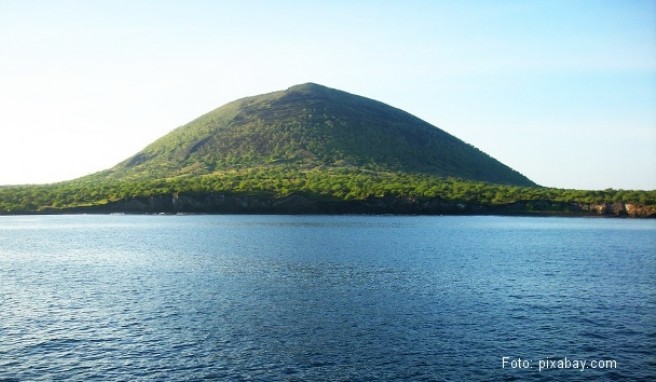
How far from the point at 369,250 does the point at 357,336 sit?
6208 cm

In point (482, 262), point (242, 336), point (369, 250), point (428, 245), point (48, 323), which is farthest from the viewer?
point (428, 245)

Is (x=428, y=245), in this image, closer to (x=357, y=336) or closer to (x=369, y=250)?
(x=369, y=250)

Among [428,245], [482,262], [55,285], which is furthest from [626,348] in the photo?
[428,245]

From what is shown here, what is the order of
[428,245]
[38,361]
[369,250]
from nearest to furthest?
[38,361]
[369,250]
[428,245]

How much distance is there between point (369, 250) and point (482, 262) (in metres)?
22.6

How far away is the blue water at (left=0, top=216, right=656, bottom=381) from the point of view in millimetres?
37656

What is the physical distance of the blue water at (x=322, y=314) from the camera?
124 ft

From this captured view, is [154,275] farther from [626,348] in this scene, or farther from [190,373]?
[626,348]

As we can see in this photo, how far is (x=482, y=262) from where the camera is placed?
297 feet

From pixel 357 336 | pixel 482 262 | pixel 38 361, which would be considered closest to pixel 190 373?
pixel 38 361

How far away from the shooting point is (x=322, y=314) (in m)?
52.8

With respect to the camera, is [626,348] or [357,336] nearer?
[626,348]

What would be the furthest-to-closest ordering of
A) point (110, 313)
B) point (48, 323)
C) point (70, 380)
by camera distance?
point (110, 313) < point (48, 323) < point (70, 380)

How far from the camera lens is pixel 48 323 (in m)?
48.2
